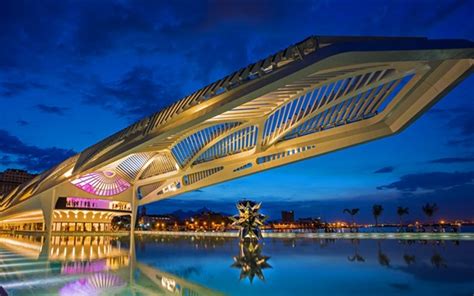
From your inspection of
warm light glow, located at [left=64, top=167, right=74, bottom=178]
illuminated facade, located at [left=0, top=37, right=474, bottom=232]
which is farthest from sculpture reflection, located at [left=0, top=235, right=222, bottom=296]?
warm light glow, located at [left=64, top=167, right=74, bottom=178]

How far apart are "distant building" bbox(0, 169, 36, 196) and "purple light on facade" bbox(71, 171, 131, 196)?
96898 mm

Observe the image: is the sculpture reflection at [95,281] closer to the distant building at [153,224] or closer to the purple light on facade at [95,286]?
the purple light on facade at [95,286]

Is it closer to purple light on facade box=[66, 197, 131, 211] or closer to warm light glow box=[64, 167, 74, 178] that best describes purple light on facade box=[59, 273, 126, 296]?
warm light glow box=[64, 167, 74, 178]

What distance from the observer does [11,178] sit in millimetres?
125375

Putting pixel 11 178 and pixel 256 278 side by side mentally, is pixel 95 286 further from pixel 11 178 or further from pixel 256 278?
pixel 11 178

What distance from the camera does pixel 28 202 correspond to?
4025cm

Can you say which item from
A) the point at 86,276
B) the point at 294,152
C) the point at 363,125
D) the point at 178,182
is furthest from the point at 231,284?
the point at 178,182

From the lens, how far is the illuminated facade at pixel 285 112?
10.1 metres

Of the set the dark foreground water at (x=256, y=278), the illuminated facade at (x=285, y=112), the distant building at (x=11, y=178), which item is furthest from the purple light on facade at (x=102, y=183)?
the distant building at (x=11, y=178)

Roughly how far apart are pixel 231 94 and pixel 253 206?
8.08m

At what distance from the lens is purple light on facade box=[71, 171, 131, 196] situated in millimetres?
40250

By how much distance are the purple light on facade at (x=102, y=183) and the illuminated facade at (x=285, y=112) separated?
3.21ft

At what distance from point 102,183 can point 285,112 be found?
3012cm

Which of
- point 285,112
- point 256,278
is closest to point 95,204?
point 285,112
